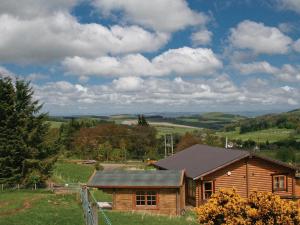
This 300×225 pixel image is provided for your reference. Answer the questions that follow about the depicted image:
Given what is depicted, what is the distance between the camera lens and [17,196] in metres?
32.9

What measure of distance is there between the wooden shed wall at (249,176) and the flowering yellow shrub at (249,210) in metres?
18.9

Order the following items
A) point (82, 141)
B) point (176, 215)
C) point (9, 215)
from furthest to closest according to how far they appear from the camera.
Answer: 1. point (82, 141)
2. point (176, 215)
3. point (9, 215)

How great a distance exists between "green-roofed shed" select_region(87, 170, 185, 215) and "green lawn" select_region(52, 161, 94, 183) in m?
22.9

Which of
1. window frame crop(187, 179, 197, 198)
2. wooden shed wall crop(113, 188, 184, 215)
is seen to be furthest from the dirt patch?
window frame crop(187, 179, 197, 198)

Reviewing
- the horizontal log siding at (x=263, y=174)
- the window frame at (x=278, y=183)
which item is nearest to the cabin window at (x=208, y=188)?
the horizontal log siding at (x=263, y=174)

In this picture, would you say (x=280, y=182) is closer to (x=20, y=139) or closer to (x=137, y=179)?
(x=137, y=179)

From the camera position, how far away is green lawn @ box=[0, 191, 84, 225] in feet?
77.0

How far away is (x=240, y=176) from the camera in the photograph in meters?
37.6

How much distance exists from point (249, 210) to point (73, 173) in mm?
47955

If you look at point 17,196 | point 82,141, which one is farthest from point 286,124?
point 17,196

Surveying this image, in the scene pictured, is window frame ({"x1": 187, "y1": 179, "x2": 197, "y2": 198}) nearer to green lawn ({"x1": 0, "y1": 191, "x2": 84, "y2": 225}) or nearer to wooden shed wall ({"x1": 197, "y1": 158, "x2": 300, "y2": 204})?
wooden shed wall ({"x1": 197, "y1": 158, "x2": 300, "y2": 204})

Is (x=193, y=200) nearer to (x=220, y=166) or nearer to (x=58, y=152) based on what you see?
(x=220, y=166)

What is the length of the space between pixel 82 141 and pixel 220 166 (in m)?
55.5

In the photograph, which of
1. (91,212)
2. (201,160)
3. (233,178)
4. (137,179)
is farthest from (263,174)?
(91,212)
